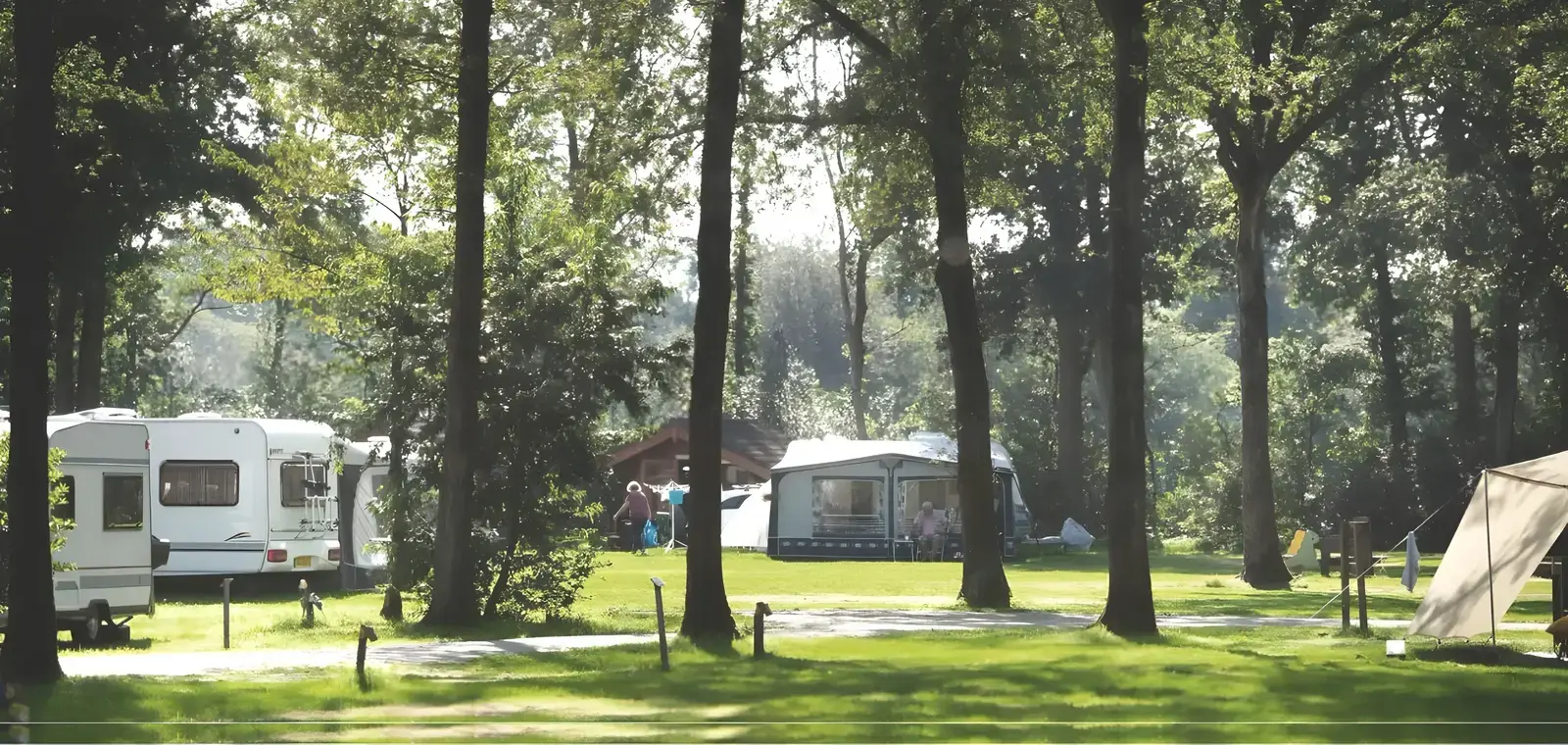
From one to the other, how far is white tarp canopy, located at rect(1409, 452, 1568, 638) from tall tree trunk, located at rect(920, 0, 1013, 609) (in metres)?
7.61

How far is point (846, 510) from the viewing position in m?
45.2

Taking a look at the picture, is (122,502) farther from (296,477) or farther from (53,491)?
(296,477)

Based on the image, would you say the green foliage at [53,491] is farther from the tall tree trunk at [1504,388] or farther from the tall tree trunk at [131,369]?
the tall tree trunk at [1504,388]

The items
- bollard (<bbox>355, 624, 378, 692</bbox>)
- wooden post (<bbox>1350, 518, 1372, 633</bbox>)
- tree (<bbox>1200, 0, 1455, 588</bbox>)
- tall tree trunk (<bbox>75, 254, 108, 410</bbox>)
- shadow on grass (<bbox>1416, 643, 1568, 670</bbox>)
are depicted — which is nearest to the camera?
bollard (<bbox>355, 624, 378, 692</bbox>)

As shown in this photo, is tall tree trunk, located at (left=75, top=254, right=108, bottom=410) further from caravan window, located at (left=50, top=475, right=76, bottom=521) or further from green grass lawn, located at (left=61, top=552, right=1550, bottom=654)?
caravan window, located at (left=50, top=475, right=76, bottom=521)

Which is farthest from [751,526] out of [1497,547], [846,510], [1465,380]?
[1497,547]

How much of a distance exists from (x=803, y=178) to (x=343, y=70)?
10.8 meters

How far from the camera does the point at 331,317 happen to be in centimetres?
3066

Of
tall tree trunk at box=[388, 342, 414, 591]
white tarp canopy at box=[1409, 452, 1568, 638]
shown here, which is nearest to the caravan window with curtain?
tall tree trunk at box=[388, 342, 414, 591]

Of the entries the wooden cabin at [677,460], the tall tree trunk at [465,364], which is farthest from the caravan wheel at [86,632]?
the wooden cabin at [677,460]

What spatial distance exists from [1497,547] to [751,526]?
31.9 meters

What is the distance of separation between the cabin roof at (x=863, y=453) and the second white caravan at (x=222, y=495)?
16925mm

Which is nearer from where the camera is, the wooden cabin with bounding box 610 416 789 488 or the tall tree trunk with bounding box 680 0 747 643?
the tall tree trunk with bounding box 680 0 747 643

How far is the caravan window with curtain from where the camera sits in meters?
45.0
